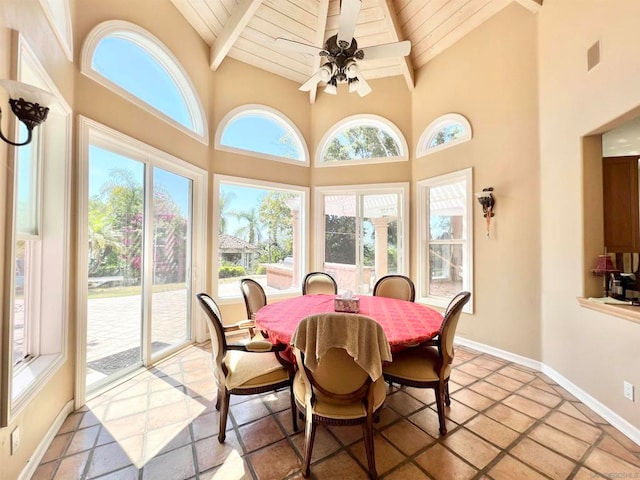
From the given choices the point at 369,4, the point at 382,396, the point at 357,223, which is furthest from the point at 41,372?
the point at 369,4

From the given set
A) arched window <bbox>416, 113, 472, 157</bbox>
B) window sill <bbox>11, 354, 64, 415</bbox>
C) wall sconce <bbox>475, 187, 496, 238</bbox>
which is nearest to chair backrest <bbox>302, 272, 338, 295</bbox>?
wall sconce <bbox>475, 187, 496, 238</bbox>

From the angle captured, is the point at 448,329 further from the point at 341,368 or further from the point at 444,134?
the point at 444,134

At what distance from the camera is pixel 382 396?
177 cm

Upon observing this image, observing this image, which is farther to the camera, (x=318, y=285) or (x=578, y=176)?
(x=318, y=285)

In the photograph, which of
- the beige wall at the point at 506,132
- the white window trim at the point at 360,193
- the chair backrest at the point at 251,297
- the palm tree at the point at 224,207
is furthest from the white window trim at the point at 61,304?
the white window trim at the point at 360,193

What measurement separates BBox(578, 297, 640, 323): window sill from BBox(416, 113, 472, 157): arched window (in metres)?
2.38

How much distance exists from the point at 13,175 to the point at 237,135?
317cm

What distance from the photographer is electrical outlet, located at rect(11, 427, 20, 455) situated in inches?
58.9

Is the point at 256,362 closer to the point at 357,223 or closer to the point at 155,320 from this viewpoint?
the point at 155,320

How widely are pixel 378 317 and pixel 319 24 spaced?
393 centimetres

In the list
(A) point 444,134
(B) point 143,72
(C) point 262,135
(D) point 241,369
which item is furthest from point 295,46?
(D) point 241,369

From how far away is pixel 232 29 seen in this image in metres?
3.62

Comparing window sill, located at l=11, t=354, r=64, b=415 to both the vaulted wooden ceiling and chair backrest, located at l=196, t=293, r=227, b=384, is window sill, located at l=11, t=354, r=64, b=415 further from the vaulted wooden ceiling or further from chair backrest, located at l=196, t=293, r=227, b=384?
the vaulted wooden ceiling

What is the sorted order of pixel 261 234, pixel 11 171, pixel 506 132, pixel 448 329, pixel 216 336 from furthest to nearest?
pixel 261 234, pixel 506 132, pixel 448 329, pixel 216 336, pixel 11 171
